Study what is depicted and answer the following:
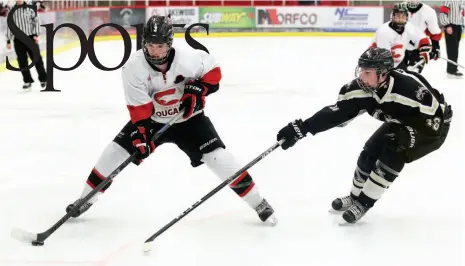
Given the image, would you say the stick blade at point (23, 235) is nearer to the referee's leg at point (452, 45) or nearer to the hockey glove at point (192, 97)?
the hockey glove at point (192, 97)

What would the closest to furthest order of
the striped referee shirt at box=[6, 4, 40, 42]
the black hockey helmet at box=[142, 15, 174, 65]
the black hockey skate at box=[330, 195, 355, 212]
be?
the black hockey helmet at box=[142, 15, 174, 65] < the black hockey skate at box=[330, 195, 355, 212] < the striped referee shirt at box=[6, 4, 40, 42]

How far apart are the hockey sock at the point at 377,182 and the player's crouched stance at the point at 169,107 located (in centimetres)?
42

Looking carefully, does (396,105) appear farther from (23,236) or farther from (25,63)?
(25,63)

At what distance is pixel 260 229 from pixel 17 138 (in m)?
2.59

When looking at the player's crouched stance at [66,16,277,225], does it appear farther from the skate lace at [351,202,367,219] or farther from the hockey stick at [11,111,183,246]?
the skate lace at [351,202,367,219]

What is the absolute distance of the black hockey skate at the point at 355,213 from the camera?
122 inches

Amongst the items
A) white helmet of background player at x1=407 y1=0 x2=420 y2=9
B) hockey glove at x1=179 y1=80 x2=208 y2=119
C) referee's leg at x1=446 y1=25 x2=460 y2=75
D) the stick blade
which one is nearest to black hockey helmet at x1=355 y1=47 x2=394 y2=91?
hockey glove at x1=179 y1=80 x2=208 y2=119

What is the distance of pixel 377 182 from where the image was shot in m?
3.03

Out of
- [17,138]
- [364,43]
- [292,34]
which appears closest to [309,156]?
[17,138]

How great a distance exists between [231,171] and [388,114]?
71 cm

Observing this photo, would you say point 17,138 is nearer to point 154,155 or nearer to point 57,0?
point 154,155

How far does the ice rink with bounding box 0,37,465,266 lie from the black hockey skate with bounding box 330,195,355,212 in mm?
51

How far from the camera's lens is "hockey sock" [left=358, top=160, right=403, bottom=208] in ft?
9.78

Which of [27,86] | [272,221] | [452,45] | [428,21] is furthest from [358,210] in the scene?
[452,45]
